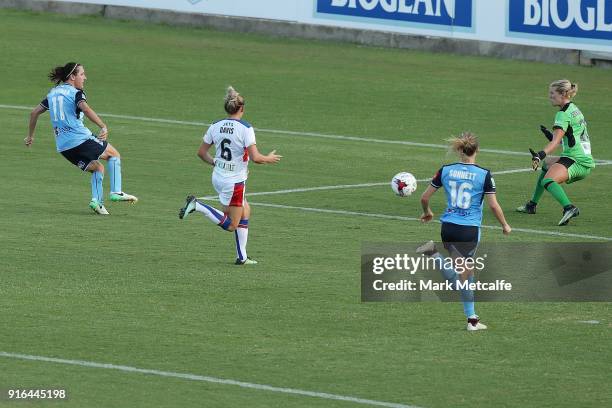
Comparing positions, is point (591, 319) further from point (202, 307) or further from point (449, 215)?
point (202, 307)

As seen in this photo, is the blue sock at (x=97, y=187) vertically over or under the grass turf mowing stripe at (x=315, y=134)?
under

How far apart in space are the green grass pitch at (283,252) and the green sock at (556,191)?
407 mm

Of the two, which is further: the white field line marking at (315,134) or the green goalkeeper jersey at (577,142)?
the white field line marking at (315,134)

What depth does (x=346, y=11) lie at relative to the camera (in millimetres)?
38062

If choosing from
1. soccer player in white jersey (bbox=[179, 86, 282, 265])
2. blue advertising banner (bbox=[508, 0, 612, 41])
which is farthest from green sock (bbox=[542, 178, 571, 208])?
blue advertising banner (bbox=[508, 0, 612, 41])

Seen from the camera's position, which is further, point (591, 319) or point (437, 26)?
point (437, 26)

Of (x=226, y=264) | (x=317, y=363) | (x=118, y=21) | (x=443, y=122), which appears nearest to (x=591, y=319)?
(x=317, y=363)

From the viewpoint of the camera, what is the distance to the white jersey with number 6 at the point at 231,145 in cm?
1617

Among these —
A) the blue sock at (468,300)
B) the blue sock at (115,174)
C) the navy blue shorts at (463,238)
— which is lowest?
the blue sock at (468,300)

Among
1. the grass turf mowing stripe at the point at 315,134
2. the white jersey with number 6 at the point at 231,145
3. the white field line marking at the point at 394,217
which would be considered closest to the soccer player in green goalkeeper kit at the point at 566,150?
the white field line marking at the point at 394,217

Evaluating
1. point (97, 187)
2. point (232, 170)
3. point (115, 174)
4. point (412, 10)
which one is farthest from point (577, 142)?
point (412, 10)

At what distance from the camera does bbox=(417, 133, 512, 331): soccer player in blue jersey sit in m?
13.1

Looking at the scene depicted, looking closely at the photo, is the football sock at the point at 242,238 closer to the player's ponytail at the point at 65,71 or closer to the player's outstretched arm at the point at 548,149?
the player's outstretched arm at the point at 548,149

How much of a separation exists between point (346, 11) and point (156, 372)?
2717 cm
